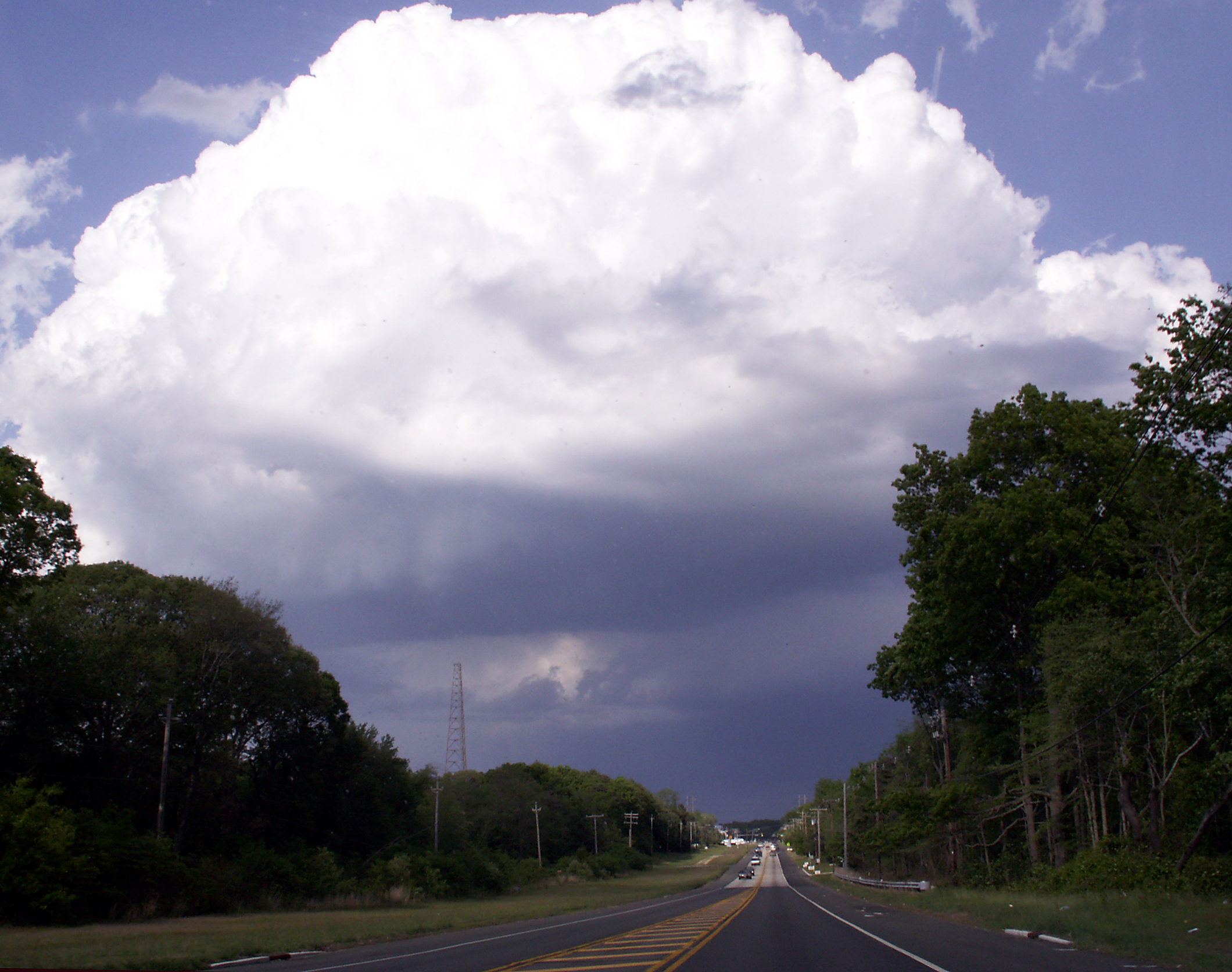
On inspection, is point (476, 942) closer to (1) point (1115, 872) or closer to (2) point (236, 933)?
(2) point (236, 933)

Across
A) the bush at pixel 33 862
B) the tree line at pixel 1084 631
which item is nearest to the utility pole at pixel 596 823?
the tree line at pixel 1084 631

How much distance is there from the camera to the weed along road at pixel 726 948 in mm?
16234

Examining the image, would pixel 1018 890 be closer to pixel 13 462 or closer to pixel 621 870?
pixel 13 462

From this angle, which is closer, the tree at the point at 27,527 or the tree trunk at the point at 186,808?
the tree at the point at 27,527

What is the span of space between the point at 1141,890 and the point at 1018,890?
11950 mm

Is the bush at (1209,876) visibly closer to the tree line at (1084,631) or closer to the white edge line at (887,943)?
the tree line at (1084,631)

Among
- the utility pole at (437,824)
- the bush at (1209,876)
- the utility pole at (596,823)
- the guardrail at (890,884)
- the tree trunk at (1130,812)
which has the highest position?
the tree trunk at (1130,812)

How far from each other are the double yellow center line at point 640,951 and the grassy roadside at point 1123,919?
888cm

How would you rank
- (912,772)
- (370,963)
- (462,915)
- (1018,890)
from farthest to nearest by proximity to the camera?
(912,772) → (462,915) → (1018,890) → (370,963)

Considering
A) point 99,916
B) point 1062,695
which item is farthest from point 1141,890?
point 99,916

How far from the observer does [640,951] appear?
1973cm

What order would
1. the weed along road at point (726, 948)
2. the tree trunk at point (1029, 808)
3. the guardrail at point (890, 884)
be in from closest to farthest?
the weed along road at point (726, 948)
the tree trunk at point (1029, 808)
the guardrail at point (890, 884)

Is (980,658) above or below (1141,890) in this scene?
above

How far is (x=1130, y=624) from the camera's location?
115ft
